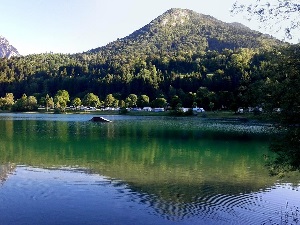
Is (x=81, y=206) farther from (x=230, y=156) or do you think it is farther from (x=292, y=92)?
(x=230, y=156)

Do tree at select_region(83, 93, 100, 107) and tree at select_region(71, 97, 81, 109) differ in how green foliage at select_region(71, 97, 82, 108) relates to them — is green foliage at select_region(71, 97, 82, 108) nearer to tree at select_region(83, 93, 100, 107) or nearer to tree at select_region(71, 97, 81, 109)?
tree at select_region(71, 97, 81, 109)

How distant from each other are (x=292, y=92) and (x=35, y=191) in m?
14.8

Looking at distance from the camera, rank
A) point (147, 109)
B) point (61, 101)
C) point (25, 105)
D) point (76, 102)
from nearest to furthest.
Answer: point (147, 109) → point (25, 105) → point (61, 101) → point (76, 102)

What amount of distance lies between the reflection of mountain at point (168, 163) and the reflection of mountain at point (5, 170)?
1.63 m

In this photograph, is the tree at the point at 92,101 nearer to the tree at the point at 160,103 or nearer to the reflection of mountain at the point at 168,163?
the tree at the point at 160,103

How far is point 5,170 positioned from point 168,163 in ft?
43.3

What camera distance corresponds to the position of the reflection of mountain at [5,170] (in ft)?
82.5

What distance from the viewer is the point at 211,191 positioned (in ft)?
74.6

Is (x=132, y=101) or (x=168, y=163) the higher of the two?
(x=132, y=101)

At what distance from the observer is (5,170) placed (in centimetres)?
2825

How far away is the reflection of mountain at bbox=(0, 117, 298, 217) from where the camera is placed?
22.2m

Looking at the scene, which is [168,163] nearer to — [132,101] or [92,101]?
[132,101]

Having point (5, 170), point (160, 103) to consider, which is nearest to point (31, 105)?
point (160, 103)

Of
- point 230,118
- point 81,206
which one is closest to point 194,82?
point 230,118
